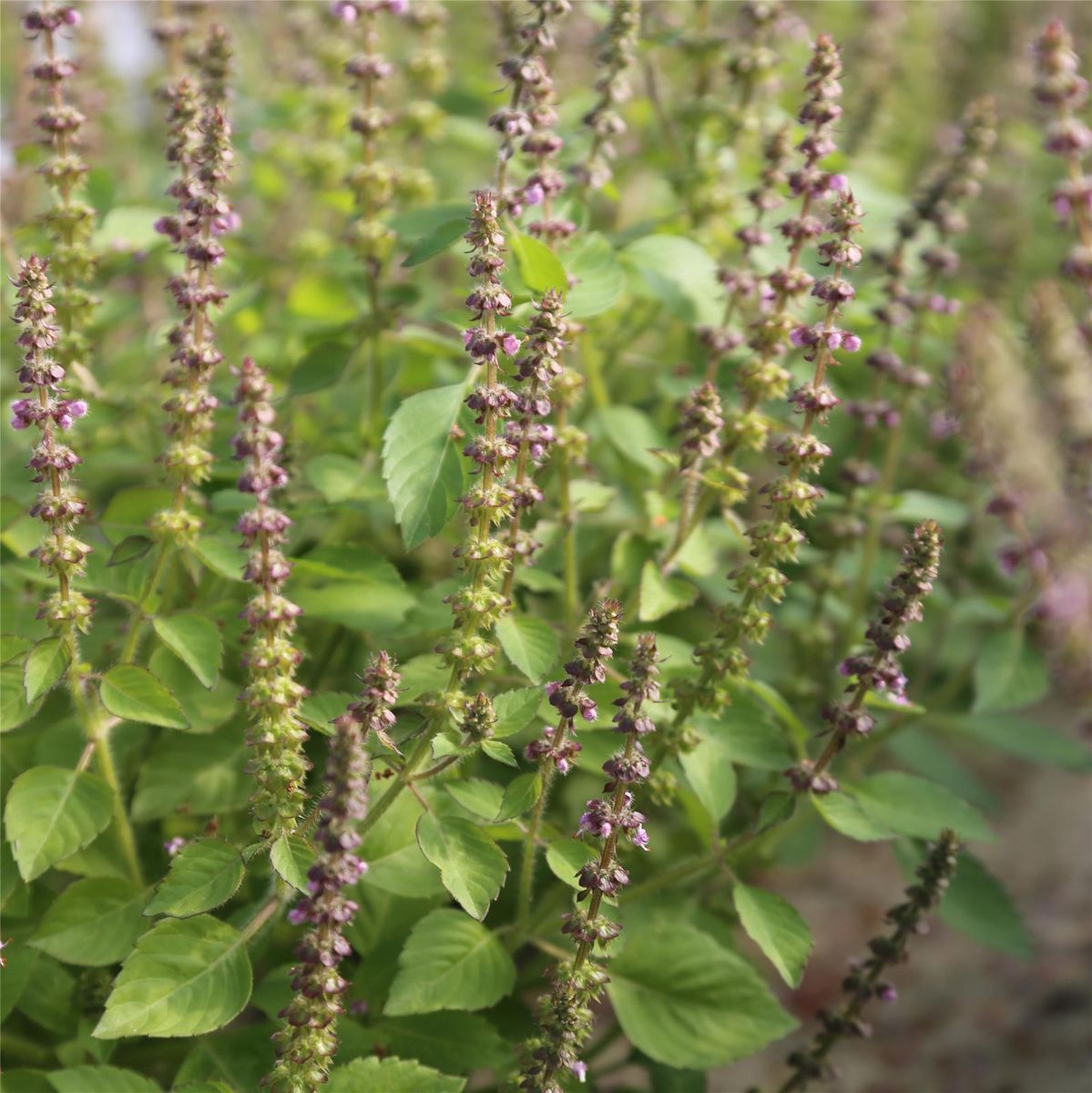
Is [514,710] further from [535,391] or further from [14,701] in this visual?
[14,701]

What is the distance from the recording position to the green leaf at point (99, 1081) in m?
2.11

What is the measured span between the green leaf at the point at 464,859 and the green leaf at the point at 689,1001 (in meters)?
0.59

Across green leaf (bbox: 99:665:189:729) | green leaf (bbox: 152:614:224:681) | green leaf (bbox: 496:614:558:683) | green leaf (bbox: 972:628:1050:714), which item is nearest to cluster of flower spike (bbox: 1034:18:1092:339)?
green leaf (bbox: 972:628:1050:714)

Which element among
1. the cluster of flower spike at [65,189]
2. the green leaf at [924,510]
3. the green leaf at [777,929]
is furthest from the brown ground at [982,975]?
the cluster of flower spike at [65,189]

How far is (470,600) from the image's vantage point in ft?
6.75

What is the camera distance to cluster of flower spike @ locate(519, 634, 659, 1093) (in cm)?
194

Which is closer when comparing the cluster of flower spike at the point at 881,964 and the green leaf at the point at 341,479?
the cluster of flower spike at the point at 881,964

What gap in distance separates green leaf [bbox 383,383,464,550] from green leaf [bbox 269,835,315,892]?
1.72 ft

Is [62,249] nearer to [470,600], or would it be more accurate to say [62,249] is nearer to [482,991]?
[470,600]

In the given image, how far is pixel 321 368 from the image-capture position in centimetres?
297

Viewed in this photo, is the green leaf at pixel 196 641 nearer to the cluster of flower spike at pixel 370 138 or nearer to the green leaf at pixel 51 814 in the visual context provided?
the green leaf at pixel 51 814

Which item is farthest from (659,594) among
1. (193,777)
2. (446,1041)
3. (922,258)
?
(922,258)

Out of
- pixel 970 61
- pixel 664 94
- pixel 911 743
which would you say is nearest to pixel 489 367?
pixel 911 743

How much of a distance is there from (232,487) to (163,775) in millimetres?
672
